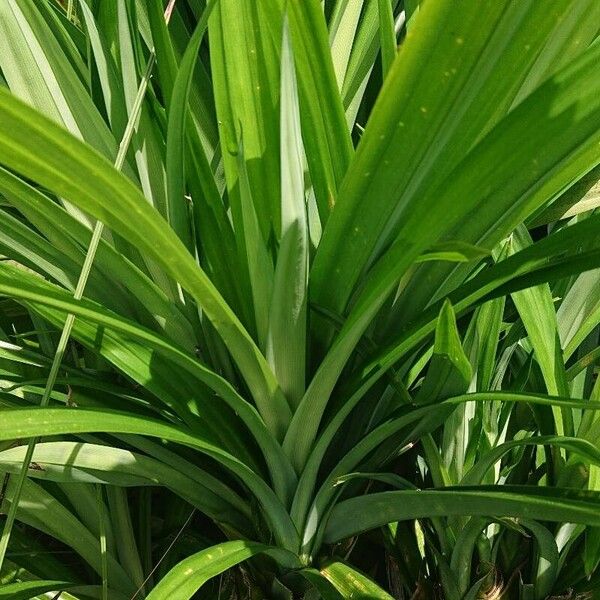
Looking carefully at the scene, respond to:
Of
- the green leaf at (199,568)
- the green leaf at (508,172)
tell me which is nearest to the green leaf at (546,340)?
the green leaf at (508,172)

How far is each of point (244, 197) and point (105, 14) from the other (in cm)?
36

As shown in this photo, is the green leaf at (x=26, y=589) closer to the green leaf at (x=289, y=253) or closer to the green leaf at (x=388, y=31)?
the green leaf at (x=289, y=253)

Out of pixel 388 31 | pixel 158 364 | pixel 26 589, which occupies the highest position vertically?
pixel 388 31

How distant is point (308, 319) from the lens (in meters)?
0.58

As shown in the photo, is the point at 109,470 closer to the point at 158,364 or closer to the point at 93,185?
the point at 158,364

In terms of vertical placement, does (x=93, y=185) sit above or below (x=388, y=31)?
below

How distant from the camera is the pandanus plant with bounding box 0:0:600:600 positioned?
448 millimetres

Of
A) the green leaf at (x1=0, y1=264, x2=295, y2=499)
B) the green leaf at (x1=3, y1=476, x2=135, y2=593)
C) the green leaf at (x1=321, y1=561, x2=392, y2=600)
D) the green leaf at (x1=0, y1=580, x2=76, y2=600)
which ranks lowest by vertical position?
the green leaf at (x1=0, y1=580, x2=76, y2=600)

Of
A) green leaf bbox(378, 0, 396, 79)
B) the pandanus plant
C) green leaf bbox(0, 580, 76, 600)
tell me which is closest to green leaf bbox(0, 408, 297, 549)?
the pandanus plant

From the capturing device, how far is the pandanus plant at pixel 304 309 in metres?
0.45

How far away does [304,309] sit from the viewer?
0.53 meters

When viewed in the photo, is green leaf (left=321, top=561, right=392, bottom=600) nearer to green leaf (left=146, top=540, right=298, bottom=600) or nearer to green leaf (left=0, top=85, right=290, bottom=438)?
green leaf (left=146, top=540, right=298, bottom=600)

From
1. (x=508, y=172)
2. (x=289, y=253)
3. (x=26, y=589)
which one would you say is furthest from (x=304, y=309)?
(x=26, y=589)

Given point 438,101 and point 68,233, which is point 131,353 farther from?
point 438,101
